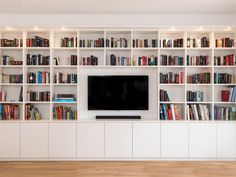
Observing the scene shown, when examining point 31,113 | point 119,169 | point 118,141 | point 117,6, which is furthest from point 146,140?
point 117,6

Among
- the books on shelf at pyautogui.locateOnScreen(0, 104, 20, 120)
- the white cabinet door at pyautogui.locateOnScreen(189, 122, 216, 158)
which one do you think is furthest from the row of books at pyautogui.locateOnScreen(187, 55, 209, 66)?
the books on shelf at pyautogui.locateOnScreen(0, 104, 20, 120)

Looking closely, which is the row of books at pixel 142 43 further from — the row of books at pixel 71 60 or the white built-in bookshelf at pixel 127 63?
the row of books at pixel 71 60

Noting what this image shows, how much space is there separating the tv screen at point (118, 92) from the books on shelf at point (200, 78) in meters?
0.85

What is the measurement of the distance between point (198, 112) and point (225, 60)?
1107 mm

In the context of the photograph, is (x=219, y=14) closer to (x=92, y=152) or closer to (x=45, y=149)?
(x=92, y=152)

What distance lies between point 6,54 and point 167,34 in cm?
318

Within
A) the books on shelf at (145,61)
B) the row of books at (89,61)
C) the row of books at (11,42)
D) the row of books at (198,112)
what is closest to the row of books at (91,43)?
the row of books at (89,61)

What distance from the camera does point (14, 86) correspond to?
522cm

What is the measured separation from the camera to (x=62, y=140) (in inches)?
192

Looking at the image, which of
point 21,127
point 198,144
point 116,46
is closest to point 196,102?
point 198,144

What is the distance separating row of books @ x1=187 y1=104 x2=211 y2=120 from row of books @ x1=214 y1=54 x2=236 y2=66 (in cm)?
86

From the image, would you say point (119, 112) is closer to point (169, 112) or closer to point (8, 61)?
point (169, 112)

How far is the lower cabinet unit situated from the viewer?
16.1 feet

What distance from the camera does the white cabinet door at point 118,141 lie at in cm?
488
